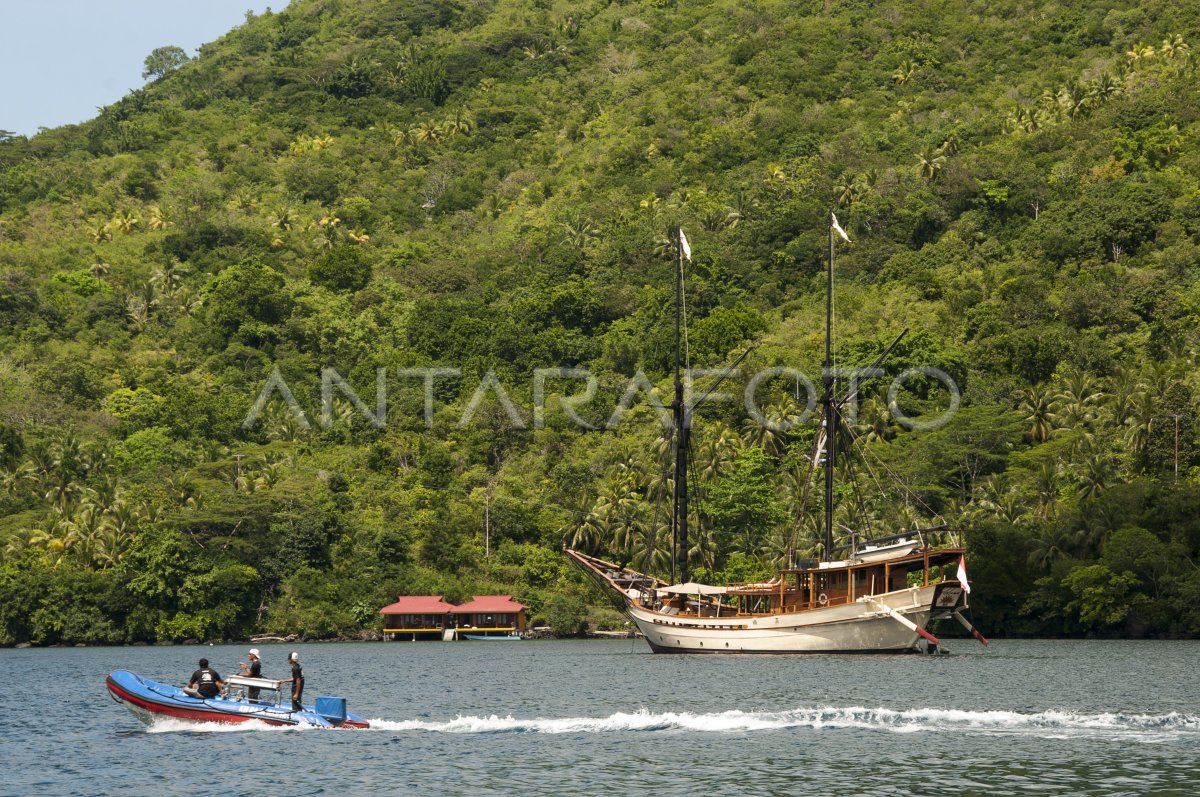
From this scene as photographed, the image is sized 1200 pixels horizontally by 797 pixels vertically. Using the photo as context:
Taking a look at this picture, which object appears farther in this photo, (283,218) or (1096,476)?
(283,218)

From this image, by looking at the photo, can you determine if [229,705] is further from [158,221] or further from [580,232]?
[158,221]

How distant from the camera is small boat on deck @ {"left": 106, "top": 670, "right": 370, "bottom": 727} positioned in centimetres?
4425

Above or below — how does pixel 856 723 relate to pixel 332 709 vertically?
below

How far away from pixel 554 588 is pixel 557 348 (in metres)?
35.0

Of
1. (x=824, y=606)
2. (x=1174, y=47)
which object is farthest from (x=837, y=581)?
(x=1174, y=47)

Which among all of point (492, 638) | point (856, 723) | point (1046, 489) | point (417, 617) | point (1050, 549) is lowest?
point (856, 723)

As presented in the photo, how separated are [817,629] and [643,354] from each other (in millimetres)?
63151

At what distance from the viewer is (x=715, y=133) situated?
615 feet

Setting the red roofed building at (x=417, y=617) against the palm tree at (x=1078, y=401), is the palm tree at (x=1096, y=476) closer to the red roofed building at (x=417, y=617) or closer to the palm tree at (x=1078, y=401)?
the palm tree at (x=1078, y=401)

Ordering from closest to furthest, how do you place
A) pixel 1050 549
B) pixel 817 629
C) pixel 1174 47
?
pixel 817 629 → pixel 1050 549 → pixel 1174 47

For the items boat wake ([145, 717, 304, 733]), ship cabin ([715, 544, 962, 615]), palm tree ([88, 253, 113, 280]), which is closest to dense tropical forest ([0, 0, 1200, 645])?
palm tree ([88, 253, 113, 280])

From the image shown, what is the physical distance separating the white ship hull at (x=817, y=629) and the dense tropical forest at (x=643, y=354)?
25.5 ft

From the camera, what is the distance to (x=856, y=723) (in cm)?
4503

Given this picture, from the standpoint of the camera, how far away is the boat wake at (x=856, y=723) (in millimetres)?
42753
